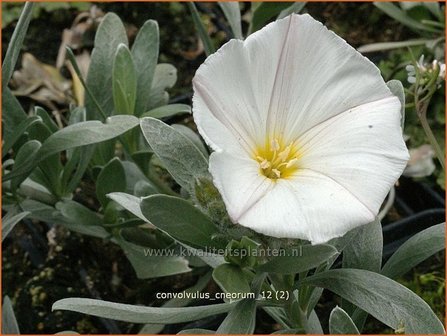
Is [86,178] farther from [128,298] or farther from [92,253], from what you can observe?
[128,298]

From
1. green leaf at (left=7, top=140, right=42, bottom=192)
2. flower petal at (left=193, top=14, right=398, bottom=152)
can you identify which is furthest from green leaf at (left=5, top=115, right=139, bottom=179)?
flower petal at (left=193, top=14, right=398, bottom=152)

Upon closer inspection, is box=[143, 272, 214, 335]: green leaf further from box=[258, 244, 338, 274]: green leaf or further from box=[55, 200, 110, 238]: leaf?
box=[258, 244, 338, 274]: green leaf

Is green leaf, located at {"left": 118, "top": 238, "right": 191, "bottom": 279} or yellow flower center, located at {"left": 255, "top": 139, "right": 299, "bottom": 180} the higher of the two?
yellow flower center, located at {"left": 255, "top": 139, "right": 299, "bottom": 180}

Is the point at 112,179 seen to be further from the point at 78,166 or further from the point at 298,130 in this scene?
the point at 298,130

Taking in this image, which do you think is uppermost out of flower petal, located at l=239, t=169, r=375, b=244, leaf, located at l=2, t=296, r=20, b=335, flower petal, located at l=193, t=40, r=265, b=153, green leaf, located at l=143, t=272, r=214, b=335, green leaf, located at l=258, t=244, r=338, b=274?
flower petal, located at l=193, t=40, r=265, b=153

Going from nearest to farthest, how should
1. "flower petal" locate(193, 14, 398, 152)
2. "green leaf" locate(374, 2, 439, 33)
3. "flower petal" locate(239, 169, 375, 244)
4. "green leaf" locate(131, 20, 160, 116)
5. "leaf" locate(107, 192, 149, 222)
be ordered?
"flower petal" locate(239, 169, 375, 244) → "flower petal" locate(193, 14, 398, 152) → "leaf" locate(107, 192, 149, 222) → "green leaf" locate(131, 20, 160, 116) → "green leaf" locate(374, 2, 439, 33)

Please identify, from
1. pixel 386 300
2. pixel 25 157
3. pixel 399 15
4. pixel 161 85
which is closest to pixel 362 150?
pixel 386 300
